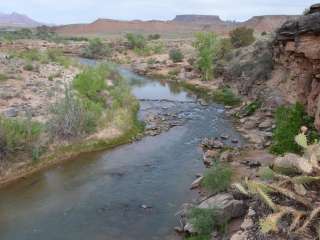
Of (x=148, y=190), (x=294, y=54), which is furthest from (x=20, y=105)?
(x=294, y=54)

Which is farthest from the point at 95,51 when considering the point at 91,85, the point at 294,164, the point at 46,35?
the point at 294,164

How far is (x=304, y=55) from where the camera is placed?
23000 mm

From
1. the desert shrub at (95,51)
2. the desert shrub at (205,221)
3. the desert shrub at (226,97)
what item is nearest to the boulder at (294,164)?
the desert shrub at (205,221)

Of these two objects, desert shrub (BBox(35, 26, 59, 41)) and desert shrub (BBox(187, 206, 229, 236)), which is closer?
desert shrub (BBox(187, 206, 229, 236))

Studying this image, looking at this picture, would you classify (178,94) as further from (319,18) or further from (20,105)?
(319,18)

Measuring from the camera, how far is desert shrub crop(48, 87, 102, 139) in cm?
2425

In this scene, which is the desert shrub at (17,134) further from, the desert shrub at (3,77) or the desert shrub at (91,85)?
the desert shrub at (3,77)

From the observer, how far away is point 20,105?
2770 cm

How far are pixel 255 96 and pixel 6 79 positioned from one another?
66.0ft

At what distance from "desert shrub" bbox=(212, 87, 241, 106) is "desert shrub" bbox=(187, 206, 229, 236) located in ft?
69.5

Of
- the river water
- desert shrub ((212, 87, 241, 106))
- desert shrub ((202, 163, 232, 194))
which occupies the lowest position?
the river water

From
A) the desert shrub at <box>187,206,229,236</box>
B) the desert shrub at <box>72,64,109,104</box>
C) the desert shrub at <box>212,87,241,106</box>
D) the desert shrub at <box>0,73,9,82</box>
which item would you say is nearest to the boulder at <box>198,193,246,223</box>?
the desert shrub at <box>187,206,229,236</box>

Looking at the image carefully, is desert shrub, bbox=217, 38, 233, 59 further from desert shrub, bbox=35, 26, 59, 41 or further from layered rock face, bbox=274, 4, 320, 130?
desert shrub, bbox=35, 26, 59, 41

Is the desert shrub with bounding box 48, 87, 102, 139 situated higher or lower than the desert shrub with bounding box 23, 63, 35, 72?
lower
